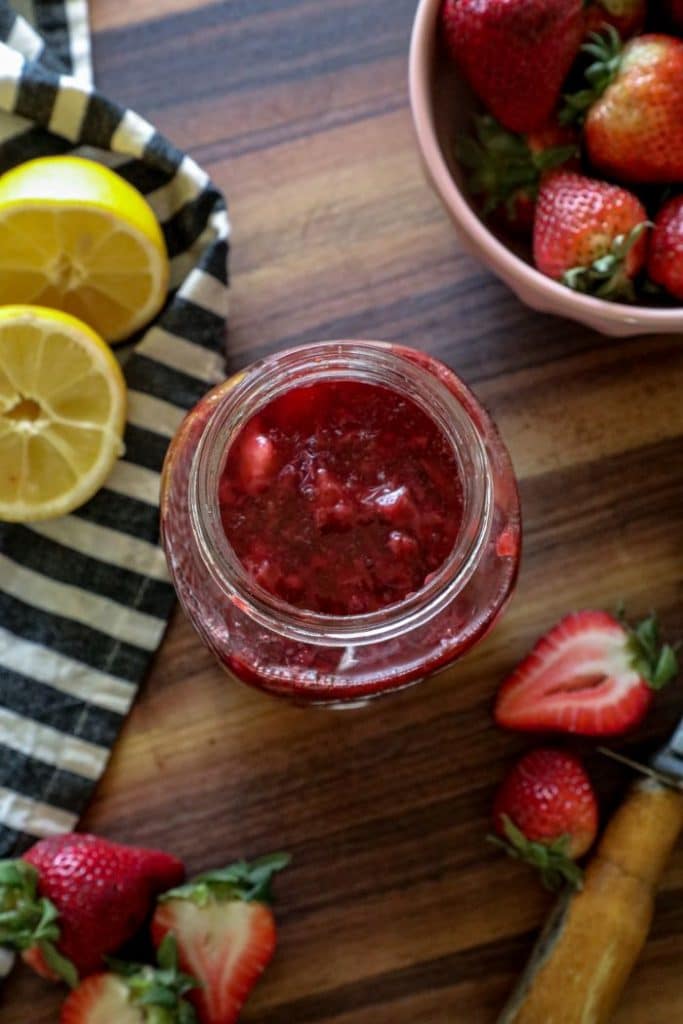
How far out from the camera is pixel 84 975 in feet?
3.18

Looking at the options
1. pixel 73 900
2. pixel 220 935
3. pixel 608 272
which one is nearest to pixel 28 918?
pixel 73 900

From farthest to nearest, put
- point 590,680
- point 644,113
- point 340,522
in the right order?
point 590,680
point 644,113
point 340,522


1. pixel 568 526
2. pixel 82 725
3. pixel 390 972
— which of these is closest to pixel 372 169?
pixel 568 526

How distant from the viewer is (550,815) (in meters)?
0.97

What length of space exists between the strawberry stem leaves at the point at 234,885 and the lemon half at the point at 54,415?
1.10 ft

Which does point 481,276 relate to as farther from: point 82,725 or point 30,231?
point 82,725

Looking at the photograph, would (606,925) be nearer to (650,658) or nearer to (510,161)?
(650,658)

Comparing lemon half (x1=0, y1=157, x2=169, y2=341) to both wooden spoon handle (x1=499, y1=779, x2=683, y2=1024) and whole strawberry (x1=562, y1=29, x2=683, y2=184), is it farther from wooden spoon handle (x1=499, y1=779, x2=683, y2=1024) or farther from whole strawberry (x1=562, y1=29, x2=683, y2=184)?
wooden spoon handle (x1=499, y1=779, x2=683, y2=1024)

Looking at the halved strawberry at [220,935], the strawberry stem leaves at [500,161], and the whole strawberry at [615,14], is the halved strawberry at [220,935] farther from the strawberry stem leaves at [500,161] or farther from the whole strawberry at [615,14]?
the whole strawberry at [615,14]

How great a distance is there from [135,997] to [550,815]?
0.37 m

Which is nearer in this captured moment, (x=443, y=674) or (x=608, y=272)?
(x=608, y=272)

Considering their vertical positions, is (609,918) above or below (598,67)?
below

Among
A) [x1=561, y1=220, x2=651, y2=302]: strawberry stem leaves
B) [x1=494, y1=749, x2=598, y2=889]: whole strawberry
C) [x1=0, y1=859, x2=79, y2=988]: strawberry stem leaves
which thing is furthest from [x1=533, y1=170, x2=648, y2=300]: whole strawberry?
[x1=0, y1=859, x2=79, y2=988]: strawberry stem leaves

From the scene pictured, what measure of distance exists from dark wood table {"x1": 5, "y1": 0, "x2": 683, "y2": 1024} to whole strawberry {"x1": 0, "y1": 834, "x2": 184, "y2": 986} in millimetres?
46
